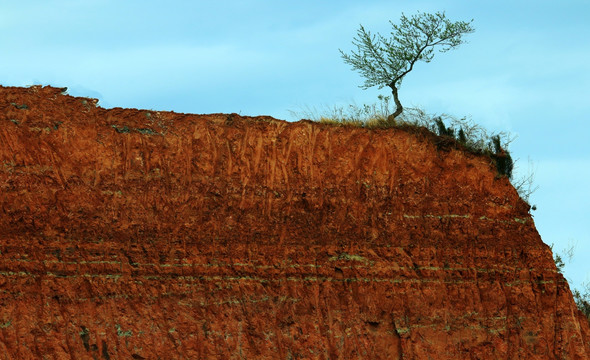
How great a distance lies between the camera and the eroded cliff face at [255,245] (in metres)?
17.1

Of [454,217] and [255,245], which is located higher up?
[454,217]

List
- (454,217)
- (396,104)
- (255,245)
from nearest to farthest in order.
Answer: (255,245) → (454,217) → (396,104)

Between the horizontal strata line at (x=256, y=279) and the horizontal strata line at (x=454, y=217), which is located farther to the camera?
the horizontal strata line at (x=454, y=217)

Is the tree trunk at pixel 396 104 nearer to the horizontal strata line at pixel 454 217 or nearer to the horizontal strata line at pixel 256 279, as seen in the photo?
the horizontal strata line at pixel 454 217

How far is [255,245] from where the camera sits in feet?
59.6

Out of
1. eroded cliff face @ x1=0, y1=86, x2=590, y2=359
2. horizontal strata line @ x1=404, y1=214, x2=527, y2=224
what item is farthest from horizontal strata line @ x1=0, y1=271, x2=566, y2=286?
horizontal strata line @ x1=404, y1=214, x2=527, y2=224

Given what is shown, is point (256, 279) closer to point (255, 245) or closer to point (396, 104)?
point (255, 245)

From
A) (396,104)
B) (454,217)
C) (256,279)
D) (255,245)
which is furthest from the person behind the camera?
(396,104)

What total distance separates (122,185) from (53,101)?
211 centimetres

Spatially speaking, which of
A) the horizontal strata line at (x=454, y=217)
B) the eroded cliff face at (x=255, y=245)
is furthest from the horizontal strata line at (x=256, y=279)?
the horizontal strata line at (x=454, y=217)

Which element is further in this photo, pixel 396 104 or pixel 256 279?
pixel 396 104

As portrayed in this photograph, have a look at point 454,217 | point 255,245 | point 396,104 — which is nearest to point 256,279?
point 255,245

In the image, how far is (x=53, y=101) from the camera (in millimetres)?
18094

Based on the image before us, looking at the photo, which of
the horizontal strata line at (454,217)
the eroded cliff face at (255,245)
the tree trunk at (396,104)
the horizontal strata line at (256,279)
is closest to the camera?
the horizontal strata line at (256,279)
